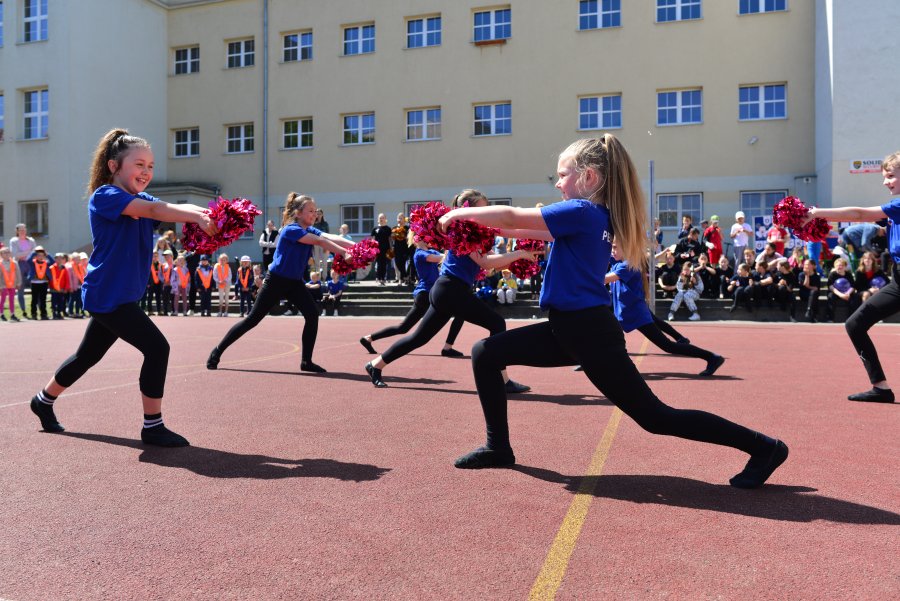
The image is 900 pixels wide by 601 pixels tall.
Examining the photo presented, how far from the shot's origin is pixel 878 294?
6820 mm

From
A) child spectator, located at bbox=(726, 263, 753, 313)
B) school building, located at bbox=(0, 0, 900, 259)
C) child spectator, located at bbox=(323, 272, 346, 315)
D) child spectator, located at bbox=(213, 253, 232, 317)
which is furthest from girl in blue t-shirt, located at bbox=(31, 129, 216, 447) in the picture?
school building, located at bbox=(0, 0, 900, 259)

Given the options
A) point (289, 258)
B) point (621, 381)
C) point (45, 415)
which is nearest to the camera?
point (621, 381)

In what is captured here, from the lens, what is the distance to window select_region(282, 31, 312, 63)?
32.6 meters

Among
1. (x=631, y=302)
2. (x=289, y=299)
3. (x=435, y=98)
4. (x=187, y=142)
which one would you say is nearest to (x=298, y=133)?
(x=187, y=142)

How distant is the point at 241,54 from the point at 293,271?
2802 centimetres

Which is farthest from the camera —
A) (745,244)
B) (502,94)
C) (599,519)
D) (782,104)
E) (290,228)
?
(502,94)

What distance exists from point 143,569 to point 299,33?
3260 cm

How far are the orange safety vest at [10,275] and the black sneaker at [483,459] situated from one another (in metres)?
19.9

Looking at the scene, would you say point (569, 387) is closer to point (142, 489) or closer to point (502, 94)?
point (142, 489)

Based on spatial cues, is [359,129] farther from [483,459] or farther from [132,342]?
[483,459]

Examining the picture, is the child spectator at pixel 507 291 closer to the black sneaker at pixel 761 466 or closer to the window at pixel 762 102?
the window at pixel 762 102

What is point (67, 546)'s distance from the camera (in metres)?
3.26

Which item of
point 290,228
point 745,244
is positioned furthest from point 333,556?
point 745,244

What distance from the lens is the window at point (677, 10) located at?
27375 millimetres
